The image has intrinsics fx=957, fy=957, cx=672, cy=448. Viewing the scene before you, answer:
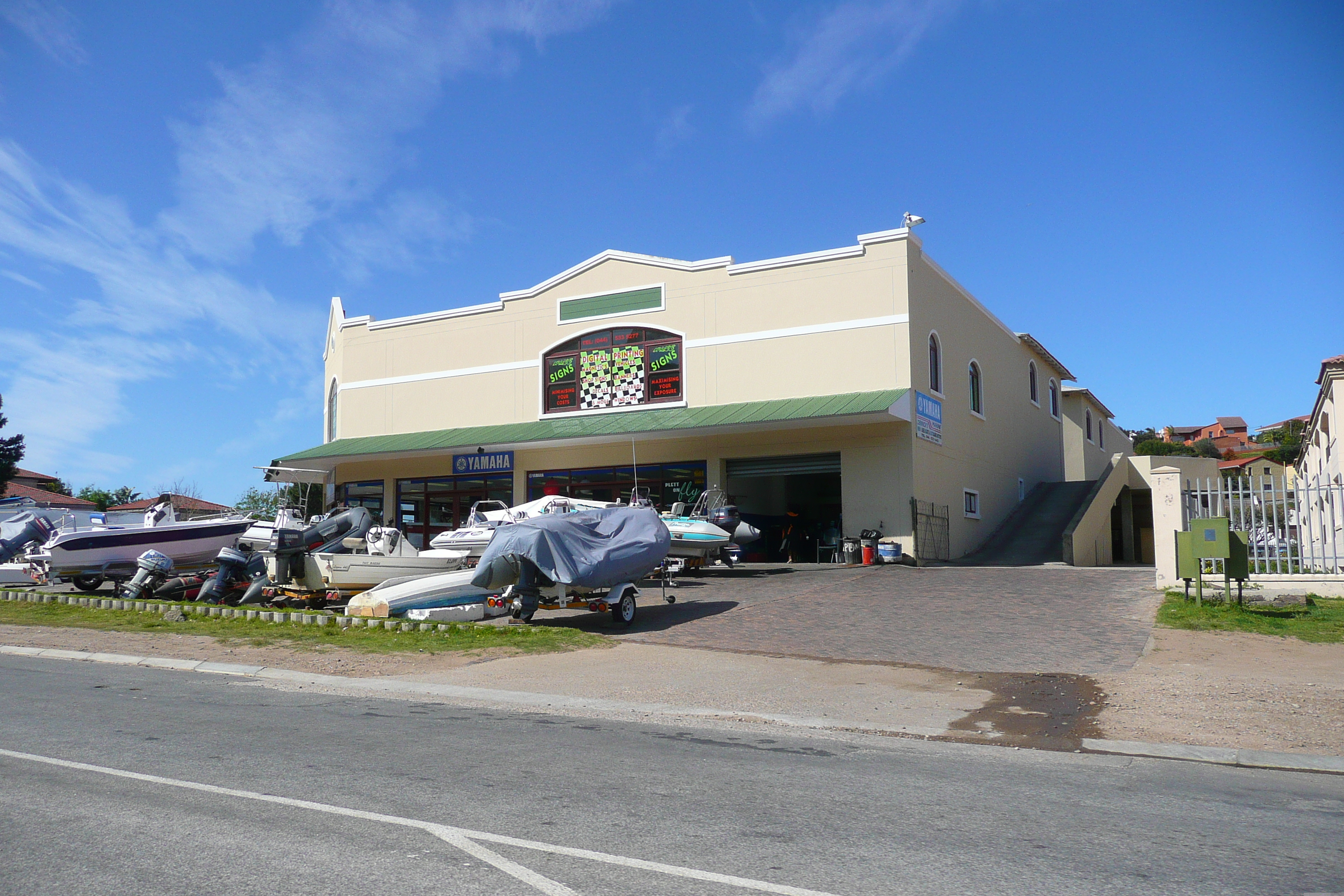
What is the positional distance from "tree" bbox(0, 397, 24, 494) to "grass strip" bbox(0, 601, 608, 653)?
3830 cm

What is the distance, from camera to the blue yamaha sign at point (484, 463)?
30031 millimetres

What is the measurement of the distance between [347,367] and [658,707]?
27.4 m

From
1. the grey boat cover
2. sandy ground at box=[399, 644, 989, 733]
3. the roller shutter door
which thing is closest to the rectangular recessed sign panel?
the roller shutter door

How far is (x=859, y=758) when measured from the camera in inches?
282

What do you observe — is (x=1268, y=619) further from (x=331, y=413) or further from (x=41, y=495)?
(x=41, y=495)

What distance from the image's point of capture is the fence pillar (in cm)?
1540

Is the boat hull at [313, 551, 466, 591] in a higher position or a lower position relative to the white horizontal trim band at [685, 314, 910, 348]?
lower

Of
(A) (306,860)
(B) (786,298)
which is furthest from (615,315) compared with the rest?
(A) (306,860)

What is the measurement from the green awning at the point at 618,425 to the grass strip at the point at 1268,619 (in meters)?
9.83

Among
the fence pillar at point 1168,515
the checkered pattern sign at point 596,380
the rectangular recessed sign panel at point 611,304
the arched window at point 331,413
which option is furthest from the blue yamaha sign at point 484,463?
the fence pillar at point 1168,515

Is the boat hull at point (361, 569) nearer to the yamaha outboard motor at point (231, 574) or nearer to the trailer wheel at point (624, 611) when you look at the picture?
the yamaha outboard motor at point (231, 574)

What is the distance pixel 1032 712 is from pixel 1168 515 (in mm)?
8043

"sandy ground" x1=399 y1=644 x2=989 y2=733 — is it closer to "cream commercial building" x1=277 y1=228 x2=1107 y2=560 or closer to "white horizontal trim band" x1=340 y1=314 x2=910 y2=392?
"cream commercial building" x1=277 y1=228 x2=1107 y2=560

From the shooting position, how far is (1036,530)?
96.9 ft
